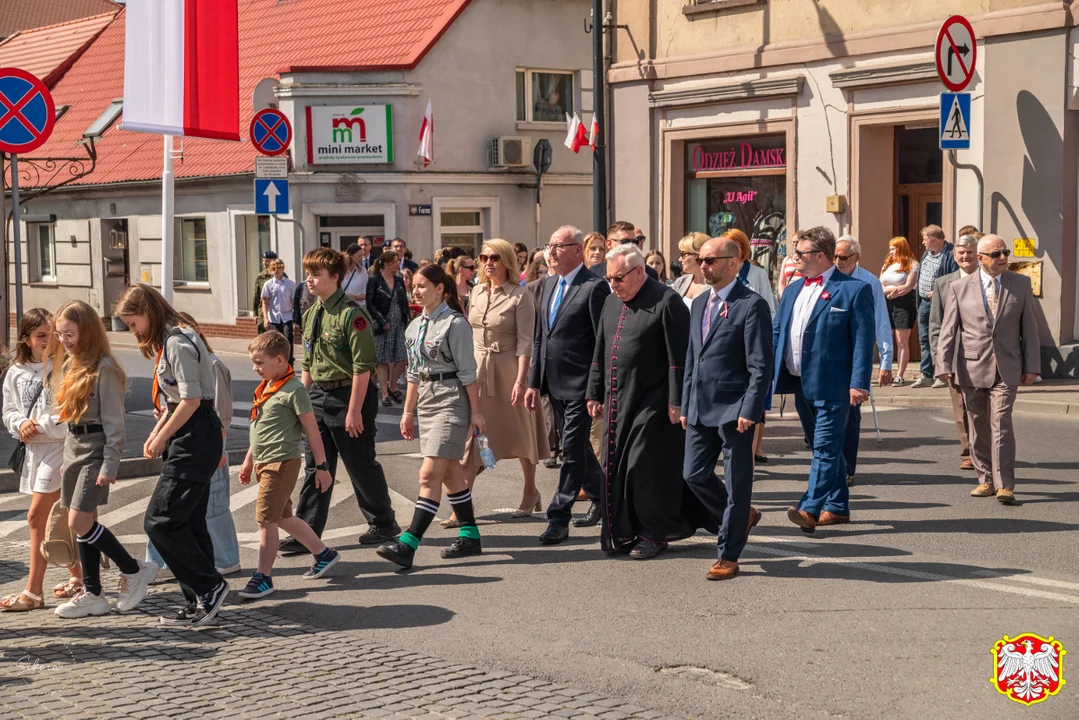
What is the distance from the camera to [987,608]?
7062mm

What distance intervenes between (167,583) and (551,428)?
4872 millimetres

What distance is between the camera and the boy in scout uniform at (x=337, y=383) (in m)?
8.63

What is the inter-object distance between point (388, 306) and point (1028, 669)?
445 inches

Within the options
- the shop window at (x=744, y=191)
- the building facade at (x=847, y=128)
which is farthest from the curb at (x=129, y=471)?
the shop window at (x=744, y=191)

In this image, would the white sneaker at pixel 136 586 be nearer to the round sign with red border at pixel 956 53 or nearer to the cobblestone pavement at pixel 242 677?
the cobblestone pavement at pixel 242 677

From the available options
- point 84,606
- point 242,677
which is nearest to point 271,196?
point 84,606

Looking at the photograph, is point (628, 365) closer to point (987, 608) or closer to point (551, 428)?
point (987, 608)

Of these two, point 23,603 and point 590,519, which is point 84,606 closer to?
point 23,603

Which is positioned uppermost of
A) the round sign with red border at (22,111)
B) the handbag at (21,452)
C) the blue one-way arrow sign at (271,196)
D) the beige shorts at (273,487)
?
the round sign with red border at (22,111)

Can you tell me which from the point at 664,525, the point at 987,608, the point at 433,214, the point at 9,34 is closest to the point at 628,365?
the point at 664,525

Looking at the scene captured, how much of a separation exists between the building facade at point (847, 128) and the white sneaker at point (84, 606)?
12808 millimetres

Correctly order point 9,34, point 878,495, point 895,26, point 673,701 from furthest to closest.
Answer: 1. point 9,34
2. point 895,26
3. point 878,495
4. point 673,701

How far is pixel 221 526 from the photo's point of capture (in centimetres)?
834

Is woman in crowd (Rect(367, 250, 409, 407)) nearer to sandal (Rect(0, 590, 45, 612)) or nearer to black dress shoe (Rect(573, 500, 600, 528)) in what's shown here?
black dress shoe (Rect(573, 500, 600, 528))
